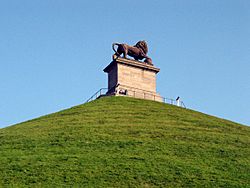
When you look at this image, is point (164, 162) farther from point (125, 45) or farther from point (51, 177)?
point (125, 45)

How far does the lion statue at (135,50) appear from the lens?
50.5 metres

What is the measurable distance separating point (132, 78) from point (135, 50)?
322 cm

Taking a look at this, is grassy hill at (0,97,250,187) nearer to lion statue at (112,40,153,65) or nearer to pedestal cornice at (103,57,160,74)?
pedestal cornice at (103,57,160,74)

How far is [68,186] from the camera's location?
23125 mm

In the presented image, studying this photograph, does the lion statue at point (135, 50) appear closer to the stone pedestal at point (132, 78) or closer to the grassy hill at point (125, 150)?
the stone pedestal at point (132, 78)

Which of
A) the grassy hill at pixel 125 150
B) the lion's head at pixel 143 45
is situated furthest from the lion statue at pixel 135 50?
the grassy hill at pixel 125 150

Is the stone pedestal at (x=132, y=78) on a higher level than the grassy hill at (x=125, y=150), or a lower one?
higher

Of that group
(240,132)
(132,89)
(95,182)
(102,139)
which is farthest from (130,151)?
(132,89)

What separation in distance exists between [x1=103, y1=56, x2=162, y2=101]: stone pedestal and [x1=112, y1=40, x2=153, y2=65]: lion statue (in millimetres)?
901

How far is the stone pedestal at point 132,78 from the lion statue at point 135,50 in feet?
2.96

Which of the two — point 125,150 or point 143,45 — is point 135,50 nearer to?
point 143,45

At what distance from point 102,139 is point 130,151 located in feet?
10.2

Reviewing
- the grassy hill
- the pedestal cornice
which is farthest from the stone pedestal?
the grassy hill

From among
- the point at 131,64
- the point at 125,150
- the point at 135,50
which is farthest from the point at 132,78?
the point at 125,150
